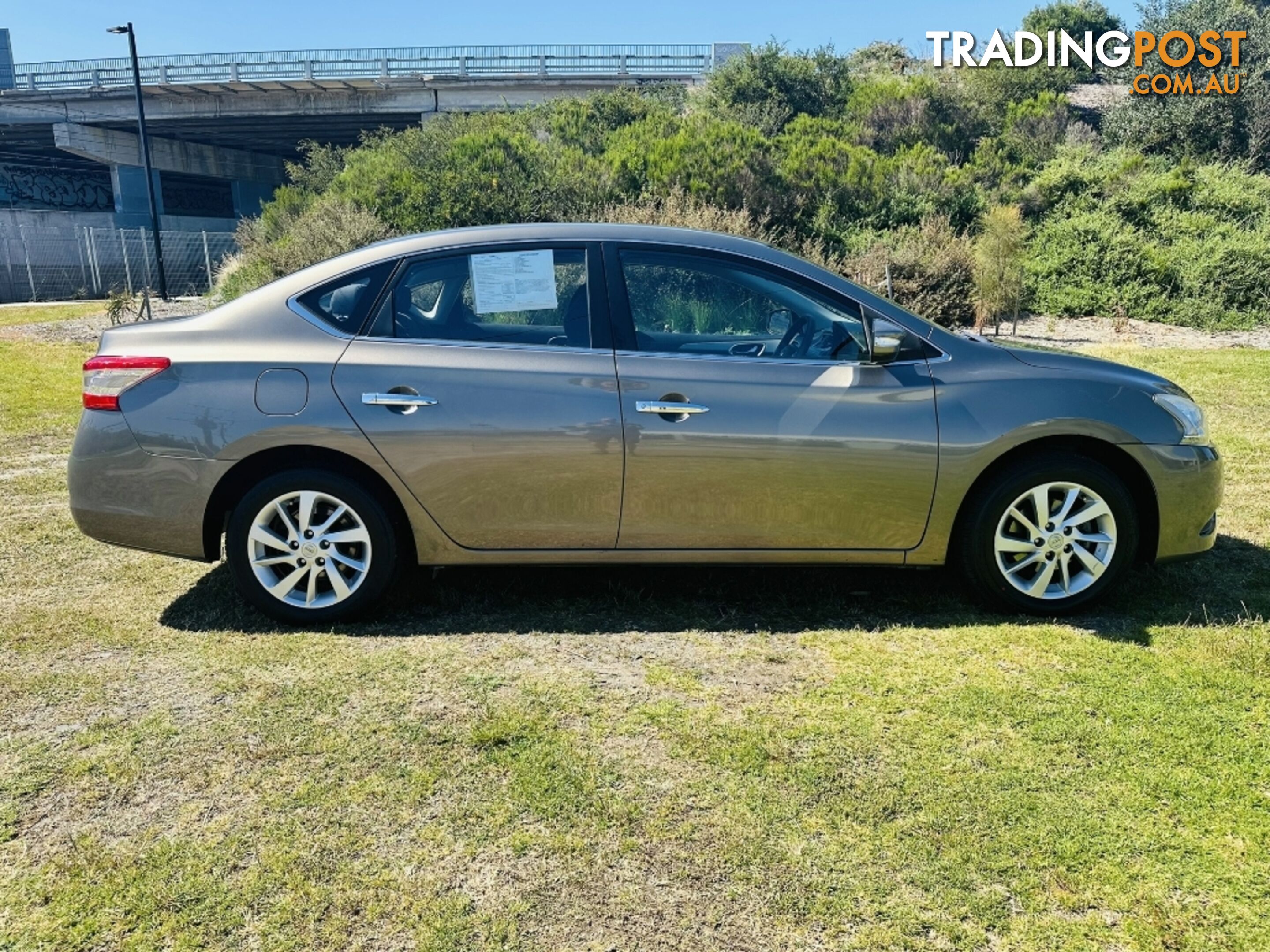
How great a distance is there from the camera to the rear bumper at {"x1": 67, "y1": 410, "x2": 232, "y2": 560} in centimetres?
413

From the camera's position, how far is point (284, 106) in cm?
4259

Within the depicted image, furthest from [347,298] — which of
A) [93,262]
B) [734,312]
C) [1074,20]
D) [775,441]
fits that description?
[1074,20]

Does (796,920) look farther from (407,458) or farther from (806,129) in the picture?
(806,129)

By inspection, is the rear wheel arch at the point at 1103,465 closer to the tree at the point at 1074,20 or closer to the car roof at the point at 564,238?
the car roof at the point at 564,238

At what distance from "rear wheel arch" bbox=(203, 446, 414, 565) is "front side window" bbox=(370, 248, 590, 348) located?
577 millimetres

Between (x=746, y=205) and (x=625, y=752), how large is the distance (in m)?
17.8

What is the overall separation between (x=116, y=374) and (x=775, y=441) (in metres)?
2.77

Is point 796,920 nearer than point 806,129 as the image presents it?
Yes

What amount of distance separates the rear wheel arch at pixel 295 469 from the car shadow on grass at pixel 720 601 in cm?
45

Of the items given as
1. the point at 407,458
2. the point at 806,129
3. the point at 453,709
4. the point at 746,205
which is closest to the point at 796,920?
the point at 453,709

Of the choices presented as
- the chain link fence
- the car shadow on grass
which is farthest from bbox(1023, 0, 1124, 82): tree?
the car shadow on grass

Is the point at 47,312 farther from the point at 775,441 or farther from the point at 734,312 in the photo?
the point at 775,441

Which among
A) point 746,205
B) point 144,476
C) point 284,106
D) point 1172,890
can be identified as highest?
point 284,106

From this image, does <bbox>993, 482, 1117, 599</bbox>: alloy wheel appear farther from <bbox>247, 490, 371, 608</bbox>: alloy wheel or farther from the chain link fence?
the chain link fence
